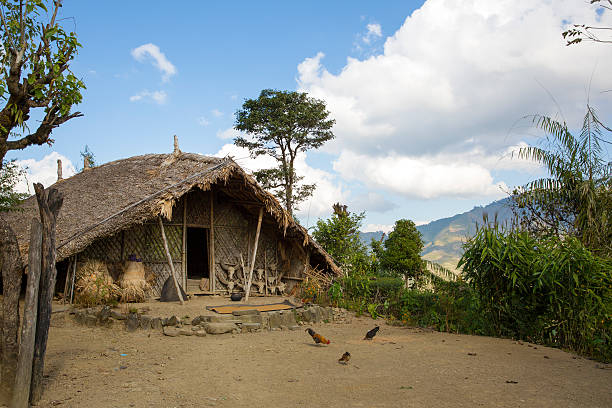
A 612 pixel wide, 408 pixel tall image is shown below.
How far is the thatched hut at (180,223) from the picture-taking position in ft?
29.2

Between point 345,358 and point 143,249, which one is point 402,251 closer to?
point 143,249

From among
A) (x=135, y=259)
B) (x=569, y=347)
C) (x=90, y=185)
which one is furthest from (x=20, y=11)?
(x=569, y=347)

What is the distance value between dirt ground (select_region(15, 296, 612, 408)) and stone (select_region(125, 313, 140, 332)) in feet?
0.75

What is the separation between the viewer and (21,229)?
985 cm

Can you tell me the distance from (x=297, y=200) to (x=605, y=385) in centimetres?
1695

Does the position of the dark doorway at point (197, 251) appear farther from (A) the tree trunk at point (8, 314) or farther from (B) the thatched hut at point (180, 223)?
(A) the tree trunk at point (8, 314)

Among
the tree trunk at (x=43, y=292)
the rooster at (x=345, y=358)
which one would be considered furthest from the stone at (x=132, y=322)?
the rooster at (x=345, y=358)

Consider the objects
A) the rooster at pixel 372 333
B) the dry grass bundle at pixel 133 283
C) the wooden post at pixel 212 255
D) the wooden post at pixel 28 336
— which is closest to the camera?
the wooden post at pixel 28 336

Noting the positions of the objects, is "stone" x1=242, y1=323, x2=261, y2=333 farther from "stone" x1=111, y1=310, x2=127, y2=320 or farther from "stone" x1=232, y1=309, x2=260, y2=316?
"stone" x1=111, y1=310, x2=127, y2=320

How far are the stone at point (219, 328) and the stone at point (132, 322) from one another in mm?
1279

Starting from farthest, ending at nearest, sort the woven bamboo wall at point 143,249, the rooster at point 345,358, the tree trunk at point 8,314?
the woven bamboo wall at point 143,249
the rooster at point 345,358
the tree trunk at point 8,314

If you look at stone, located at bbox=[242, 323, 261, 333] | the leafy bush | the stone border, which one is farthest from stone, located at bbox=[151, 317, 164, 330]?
the leafy bush

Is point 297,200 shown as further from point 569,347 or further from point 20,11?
point 20,11

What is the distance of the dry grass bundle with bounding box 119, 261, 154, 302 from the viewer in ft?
30.1
